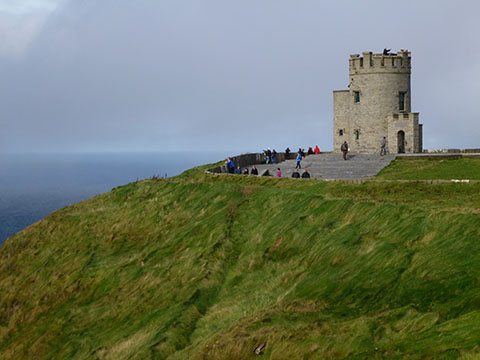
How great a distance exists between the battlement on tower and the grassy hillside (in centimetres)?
2610

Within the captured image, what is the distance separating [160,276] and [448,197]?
44.1 feet

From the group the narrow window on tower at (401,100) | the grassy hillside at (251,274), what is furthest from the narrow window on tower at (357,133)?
the grassy hillside at (251,274)

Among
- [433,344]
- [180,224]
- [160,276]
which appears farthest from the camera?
[180,224]

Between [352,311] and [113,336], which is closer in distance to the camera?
[352,311]

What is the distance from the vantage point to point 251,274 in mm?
32125

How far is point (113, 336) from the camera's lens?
100ft

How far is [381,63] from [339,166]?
1555 cm

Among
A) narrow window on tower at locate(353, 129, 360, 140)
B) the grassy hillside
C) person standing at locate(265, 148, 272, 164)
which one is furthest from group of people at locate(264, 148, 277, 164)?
the grassy hillside

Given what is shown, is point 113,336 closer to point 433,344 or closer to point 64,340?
point 64,340

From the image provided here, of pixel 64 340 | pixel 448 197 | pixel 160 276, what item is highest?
pixel 448 197

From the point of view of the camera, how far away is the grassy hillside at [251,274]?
22.4 meters

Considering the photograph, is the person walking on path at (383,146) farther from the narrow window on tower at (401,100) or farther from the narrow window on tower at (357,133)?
the narrow window on tower at (401,100)

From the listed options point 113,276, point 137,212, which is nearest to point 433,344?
point 113,276

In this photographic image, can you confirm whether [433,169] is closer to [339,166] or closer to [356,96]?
[339,166]
